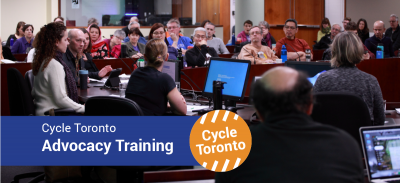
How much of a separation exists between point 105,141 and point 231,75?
40.7 inches

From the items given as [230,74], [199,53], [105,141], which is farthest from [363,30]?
[105,141]

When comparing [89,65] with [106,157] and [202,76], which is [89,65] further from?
[106,157]

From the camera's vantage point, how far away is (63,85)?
291cm

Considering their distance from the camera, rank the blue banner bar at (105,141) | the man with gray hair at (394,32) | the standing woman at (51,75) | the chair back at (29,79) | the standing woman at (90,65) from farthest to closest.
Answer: the man with gray hair at (394,32)
the standing woman at (90,65)
the chair back at (29,79)
the standing woman at (51,75)
the blue banner bar at (105,141)

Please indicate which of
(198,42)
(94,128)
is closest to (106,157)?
(94,128)

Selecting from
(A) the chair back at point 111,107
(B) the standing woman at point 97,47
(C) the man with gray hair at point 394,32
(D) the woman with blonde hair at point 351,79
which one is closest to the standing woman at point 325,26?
(C) the man with gray hair at point 394,32

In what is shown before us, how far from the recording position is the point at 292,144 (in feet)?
3.40

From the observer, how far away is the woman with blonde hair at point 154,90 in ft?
8.63

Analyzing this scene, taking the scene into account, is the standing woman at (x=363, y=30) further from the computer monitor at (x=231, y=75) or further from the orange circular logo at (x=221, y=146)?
the orange circular logo at (x=221, y=146)

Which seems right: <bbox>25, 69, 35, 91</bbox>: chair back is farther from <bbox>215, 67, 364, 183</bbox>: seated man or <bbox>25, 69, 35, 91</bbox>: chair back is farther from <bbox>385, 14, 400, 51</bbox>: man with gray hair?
<bbox>385, 14, 400, 51</bbox>: man with gray hair

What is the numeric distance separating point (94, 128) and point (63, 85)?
58cm

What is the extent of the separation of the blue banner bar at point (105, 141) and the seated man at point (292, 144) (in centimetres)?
117

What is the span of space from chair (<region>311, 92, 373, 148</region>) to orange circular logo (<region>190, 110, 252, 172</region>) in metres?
0.49

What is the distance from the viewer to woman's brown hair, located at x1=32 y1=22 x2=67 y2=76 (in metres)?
2.90
